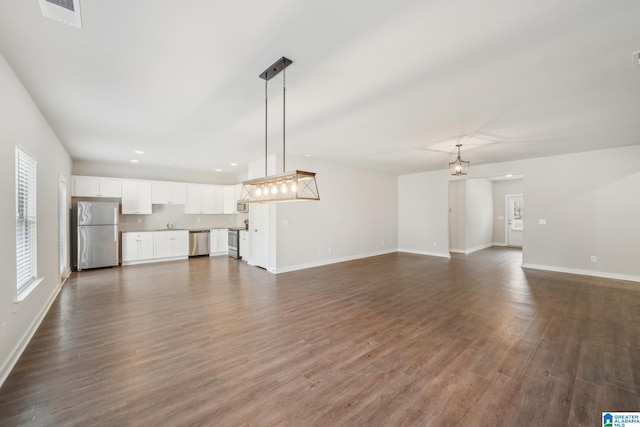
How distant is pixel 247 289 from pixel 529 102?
4.98 meters

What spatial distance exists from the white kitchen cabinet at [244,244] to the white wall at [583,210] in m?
6.67

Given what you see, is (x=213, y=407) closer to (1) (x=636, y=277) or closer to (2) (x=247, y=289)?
(2) (x=247, y=289)

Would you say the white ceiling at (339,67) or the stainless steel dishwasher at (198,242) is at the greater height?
the white ceiling at (339,67)

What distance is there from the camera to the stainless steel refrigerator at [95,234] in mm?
6277

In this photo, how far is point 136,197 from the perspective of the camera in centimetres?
736

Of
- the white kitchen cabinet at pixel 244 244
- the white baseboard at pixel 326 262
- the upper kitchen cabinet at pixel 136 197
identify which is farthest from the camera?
the white kitchen cabinet at pixel 244 244

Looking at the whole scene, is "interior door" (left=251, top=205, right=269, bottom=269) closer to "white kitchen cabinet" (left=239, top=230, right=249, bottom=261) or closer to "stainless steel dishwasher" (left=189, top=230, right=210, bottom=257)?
"white kitchen cabinet" (left=239, top=230, right=249, bottom=261)

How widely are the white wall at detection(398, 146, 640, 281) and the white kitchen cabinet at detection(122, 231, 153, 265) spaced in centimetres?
932

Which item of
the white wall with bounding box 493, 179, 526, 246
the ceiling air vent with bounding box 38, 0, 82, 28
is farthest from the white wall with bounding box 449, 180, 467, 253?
the ceiling air vent with bounding box 38, 0, 82, 28

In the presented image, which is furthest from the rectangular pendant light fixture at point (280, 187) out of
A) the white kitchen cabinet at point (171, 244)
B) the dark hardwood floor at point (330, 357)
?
the white kitchen cabinet at point (171, 244)

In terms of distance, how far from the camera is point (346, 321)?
3.43 meters

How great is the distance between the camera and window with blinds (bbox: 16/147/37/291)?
2.80m

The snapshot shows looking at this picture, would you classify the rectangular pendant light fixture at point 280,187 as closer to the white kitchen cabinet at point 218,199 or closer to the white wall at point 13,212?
the white wall at point 13,212

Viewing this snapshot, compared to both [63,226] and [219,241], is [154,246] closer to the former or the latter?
[219,241]
